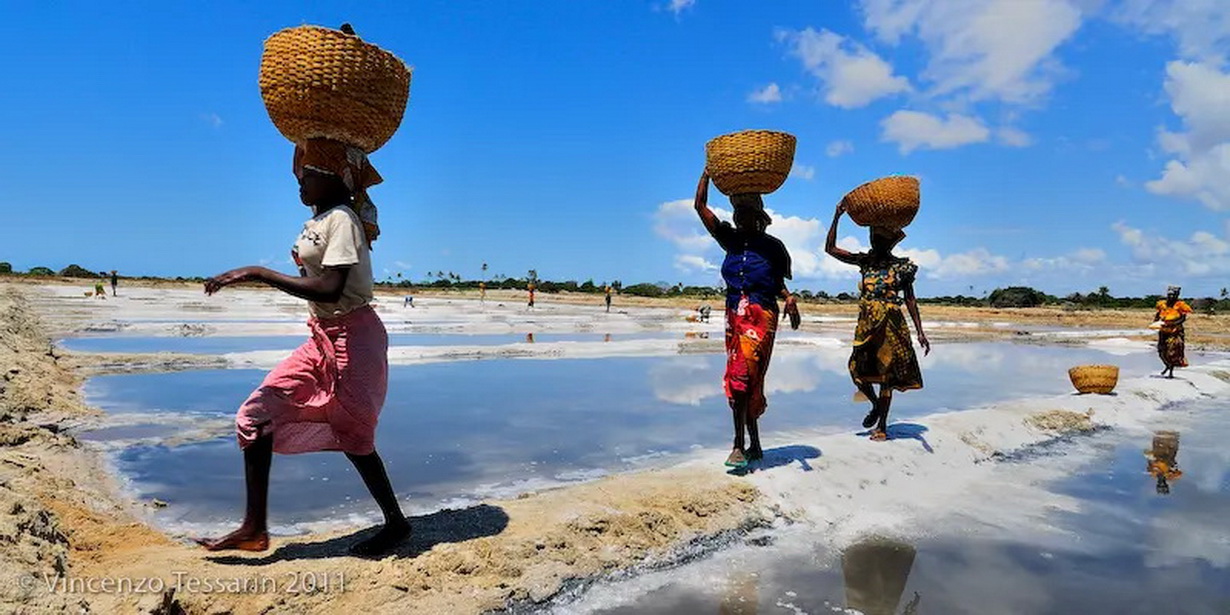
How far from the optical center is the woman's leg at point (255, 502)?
338 cm

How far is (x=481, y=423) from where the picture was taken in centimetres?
784

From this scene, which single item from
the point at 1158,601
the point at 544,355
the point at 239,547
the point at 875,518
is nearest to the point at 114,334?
the point at 544,355

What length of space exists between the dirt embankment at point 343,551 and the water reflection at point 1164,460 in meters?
3.94

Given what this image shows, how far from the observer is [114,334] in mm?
17766

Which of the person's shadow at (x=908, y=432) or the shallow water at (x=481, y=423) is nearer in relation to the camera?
the shallow water at (x=481, y=423)

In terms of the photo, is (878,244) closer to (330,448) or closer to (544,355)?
(330,448)

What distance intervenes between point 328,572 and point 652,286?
8933 cm

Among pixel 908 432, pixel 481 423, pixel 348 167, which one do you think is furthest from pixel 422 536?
pixel 908 432

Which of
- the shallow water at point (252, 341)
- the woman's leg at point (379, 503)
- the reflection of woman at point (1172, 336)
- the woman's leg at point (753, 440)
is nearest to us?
the woman's leg at point (379, 503)

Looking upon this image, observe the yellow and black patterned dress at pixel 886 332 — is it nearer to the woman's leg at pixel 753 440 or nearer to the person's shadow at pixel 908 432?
the person's shadow at pixel 908 432

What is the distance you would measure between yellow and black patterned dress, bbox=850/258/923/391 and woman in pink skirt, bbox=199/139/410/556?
15.5 feet

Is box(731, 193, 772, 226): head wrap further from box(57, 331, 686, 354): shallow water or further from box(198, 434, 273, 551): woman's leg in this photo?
box(57, 331, 686, 354): shallow water

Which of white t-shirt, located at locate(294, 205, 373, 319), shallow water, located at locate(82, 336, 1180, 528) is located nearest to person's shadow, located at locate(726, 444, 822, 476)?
shallow water, located at locate(82, 336, 1180, 528)

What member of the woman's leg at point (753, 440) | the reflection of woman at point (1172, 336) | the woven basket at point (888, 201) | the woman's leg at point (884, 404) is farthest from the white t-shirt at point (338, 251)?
the reflection of woman at point (1172, 336)
